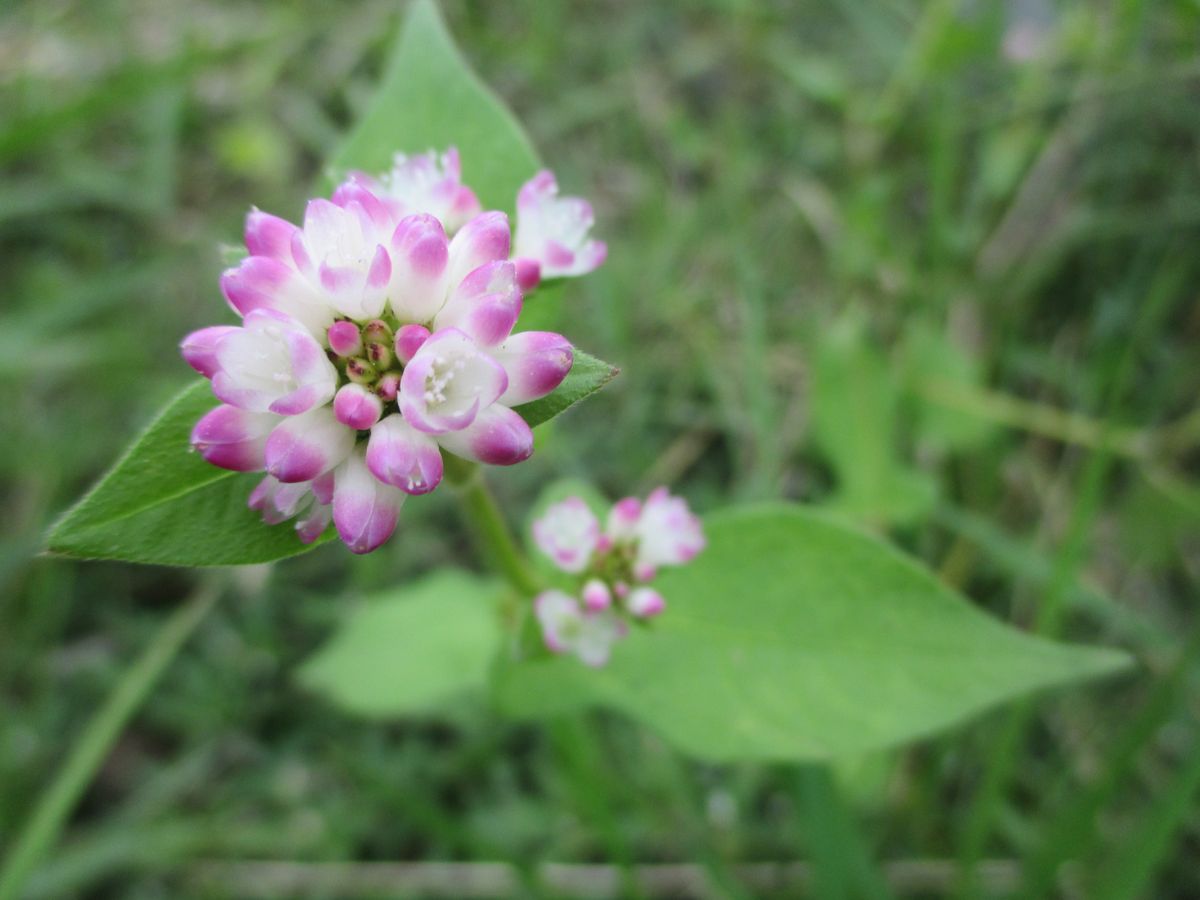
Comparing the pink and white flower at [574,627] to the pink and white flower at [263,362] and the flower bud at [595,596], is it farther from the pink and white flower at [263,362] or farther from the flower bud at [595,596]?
the pink and white flower at [263,362]

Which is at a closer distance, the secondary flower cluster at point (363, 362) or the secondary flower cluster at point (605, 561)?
the secondary flower cluster at point (363, 362)

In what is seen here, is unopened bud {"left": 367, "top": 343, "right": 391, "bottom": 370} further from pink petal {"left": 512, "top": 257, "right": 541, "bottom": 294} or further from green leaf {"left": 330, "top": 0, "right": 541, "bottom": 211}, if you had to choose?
green leaf {"left": 330, "top": 0, "right": 541, "bottom": 211}

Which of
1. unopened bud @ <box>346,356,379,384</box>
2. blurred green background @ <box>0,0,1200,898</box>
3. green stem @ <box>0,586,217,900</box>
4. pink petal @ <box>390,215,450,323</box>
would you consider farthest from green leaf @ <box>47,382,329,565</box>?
green stem @ <box>0,586,217,900</box>

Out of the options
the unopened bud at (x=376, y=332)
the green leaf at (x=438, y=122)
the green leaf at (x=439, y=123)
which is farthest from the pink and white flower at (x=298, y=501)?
the green leaf at (x=438, y=122)

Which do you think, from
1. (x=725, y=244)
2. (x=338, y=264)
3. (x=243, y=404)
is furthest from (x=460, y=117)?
(x=725, y=244)

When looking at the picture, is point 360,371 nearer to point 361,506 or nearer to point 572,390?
point 361,506

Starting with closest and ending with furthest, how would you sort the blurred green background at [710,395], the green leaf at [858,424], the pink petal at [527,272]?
the pink petal at [527,272] < the blurred green background at [710,395] < the green leaf at [858,424]

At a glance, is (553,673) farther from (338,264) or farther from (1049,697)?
(1049,697)

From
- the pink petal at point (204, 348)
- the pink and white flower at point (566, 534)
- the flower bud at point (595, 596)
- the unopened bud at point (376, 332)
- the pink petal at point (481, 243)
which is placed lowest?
the flower bud at point (595, 596)
